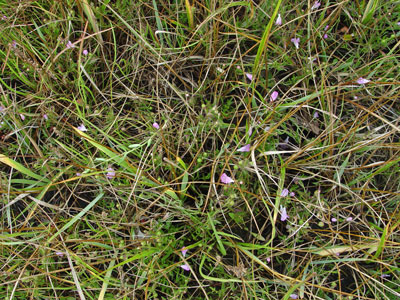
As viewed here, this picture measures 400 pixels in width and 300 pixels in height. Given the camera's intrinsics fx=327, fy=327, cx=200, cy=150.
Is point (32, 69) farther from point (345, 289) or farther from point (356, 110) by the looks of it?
point (345, 289)

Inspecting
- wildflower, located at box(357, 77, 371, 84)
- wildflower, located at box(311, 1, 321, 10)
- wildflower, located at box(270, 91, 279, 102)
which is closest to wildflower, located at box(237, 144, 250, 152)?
wildflower, located at box(270, 91, 279, 102)

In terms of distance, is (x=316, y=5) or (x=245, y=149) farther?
(x=316, y=5)

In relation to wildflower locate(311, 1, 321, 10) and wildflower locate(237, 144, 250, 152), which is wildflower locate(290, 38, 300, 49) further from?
wildflower locate(237, 144, 250, 152)

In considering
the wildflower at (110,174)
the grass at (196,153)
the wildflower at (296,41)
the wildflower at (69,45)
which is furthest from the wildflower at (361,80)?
the wildflower at (69,45)

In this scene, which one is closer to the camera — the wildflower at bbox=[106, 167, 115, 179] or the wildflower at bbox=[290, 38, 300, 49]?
the wildflower at bbox=[106, 167, 115, 179]

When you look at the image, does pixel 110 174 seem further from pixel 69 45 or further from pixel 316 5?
pixel 316 5

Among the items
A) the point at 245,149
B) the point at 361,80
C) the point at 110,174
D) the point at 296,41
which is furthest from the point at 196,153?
the point at 361,80

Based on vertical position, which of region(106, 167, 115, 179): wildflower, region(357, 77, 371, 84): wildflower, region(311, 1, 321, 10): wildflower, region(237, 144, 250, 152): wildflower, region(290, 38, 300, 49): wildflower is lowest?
region(106, 167, 115, 179): wildflower

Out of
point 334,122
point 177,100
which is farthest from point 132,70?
point 334,122
